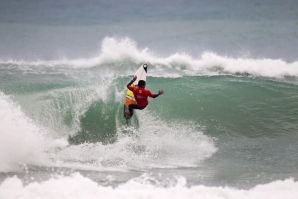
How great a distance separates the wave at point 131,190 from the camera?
227 inches

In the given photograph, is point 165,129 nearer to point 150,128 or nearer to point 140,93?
point 150,128

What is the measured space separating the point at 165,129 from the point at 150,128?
0.40 metres

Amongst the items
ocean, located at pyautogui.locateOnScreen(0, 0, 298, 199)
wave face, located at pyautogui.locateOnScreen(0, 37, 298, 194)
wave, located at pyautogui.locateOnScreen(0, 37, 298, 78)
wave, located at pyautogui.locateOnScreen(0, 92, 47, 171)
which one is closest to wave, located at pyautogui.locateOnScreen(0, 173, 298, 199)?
ocean, located at pyautogui.locateOnScreen(0, 0, 298, 199)

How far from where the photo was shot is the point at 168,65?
635 inches

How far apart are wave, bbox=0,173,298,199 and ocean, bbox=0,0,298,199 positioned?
0.06 feet

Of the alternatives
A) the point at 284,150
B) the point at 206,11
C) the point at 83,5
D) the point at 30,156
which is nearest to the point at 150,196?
the point at 30,156

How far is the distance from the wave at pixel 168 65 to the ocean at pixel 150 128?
0.17 feet

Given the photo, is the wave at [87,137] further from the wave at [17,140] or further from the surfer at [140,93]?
the surfer at [140,93]

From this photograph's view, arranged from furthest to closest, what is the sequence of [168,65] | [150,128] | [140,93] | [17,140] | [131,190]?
1. [168,65]
2. [150,128]
3. [140,93]
4. [17,140]
5. [131,190]

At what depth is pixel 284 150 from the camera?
8.59 meters

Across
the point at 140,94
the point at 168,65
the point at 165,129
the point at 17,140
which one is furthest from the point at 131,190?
the point at 168,65

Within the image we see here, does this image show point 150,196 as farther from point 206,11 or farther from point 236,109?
point 206,11

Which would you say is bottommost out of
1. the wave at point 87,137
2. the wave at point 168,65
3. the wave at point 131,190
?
the wave at point 131,190

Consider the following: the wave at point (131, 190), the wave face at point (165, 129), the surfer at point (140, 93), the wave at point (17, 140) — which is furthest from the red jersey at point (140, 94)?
the wave at point (131, 190)
